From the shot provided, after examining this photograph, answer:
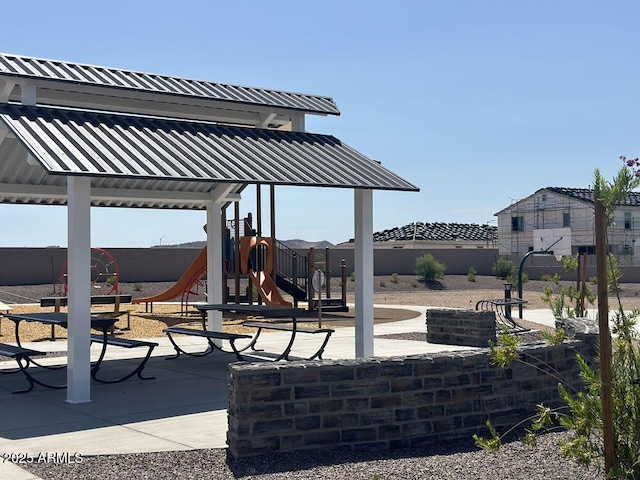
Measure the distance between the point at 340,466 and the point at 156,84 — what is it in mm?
7920

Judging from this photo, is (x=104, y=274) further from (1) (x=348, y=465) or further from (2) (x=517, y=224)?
(2) (x=517, y=224)

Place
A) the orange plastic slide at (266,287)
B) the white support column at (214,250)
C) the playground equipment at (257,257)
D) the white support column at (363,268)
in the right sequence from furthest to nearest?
the playground equipment at (257,257) → the orange plastic slide at (266,287) → the white support column at (214,250) → the white support column at (363,268)

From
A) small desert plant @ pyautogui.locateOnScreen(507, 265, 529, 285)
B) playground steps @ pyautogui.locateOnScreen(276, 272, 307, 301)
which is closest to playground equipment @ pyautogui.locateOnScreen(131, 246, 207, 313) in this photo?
playground steps @ pyautogui.locateOnScreen(276, 272, 307, 301)

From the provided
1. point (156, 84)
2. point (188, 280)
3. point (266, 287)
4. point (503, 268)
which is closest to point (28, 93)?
point (156, 84)

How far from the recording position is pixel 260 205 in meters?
28.6

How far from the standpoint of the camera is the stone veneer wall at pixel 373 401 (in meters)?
7.01

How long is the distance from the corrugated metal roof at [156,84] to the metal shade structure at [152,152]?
0.02 m

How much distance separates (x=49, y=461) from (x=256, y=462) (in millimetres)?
1637

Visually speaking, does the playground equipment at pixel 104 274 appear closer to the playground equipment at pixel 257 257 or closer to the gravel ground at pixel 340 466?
the playground equipment at pixel 257 257

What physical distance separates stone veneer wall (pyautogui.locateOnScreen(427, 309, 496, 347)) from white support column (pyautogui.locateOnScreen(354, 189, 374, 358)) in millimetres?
4049

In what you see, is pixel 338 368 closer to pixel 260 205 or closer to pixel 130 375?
pixel 130 375

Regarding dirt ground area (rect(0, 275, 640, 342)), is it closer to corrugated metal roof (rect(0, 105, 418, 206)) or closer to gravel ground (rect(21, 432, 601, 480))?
corrugated metal roof (rect(0, 105, 418, 206))

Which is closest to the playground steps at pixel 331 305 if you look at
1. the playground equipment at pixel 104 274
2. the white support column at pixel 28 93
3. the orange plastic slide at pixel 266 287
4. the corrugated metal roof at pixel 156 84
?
the orange plastic slide at pixel 266 287

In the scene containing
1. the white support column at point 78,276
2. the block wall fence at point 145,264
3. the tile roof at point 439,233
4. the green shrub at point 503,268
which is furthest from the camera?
the tile roof at point 439,233
